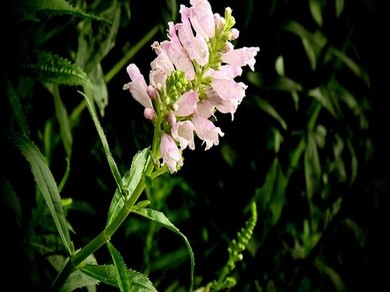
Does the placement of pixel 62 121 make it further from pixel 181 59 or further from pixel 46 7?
pixel 181 59

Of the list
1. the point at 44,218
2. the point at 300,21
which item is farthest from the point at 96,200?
the point at 300,21

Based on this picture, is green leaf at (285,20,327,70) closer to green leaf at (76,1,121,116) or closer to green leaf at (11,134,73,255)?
green leaf at (76,1,121,116)

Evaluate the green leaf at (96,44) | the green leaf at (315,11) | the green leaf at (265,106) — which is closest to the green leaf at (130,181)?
the green leaf at (96,44)

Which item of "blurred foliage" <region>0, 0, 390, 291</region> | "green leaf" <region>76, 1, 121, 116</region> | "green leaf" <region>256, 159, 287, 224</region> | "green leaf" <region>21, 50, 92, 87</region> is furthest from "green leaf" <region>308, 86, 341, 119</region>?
"green leaf" <region>21, 50, 92, 87</region>

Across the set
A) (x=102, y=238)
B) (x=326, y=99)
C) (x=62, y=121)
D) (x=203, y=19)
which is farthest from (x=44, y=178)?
(x=326, y=99)

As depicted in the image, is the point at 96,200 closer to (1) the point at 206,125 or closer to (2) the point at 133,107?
(2) the point at 133,107

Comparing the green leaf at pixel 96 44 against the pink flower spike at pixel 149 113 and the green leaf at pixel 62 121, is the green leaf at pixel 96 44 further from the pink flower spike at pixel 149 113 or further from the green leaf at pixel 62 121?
the pink flower spike at pixel 149 113
